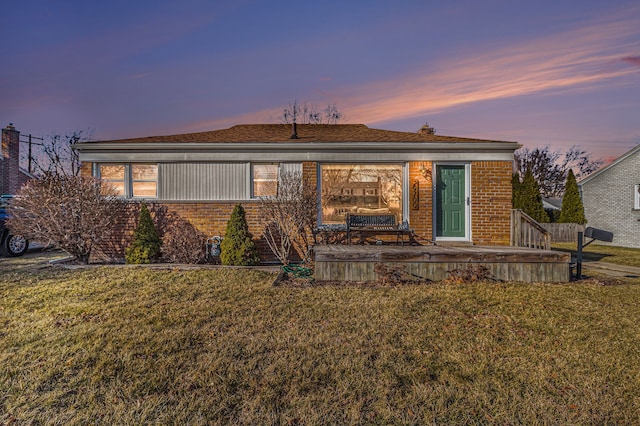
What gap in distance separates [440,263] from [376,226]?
2.65 m

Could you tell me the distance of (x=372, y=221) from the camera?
912 centimetres

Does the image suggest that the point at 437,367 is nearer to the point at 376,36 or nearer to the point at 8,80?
the point at 376,36

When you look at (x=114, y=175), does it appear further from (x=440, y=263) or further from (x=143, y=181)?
(x=440, y=263)

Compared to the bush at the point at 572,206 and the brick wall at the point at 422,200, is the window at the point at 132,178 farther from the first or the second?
the bush at the point at 572,206

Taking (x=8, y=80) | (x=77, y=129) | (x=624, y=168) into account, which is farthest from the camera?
(x=77, y=129)

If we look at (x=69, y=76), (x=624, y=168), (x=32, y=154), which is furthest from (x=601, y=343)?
(x=32, y=154)

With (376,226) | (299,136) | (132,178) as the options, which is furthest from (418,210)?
(132,178)

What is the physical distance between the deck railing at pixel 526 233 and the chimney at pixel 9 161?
3070 centimetres

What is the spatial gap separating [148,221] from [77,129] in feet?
104

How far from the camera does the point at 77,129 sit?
32.5 metres

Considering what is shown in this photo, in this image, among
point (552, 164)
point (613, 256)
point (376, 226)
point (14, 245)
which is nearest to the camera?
point (376, 226)

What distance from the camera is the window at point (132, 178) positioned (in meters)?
9.38

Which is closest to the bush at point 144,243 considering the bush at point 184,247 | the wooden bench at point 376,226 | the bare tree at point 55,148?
the bush at point 184,247

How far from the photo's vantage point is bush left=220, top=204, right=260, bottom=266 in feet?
27.3
